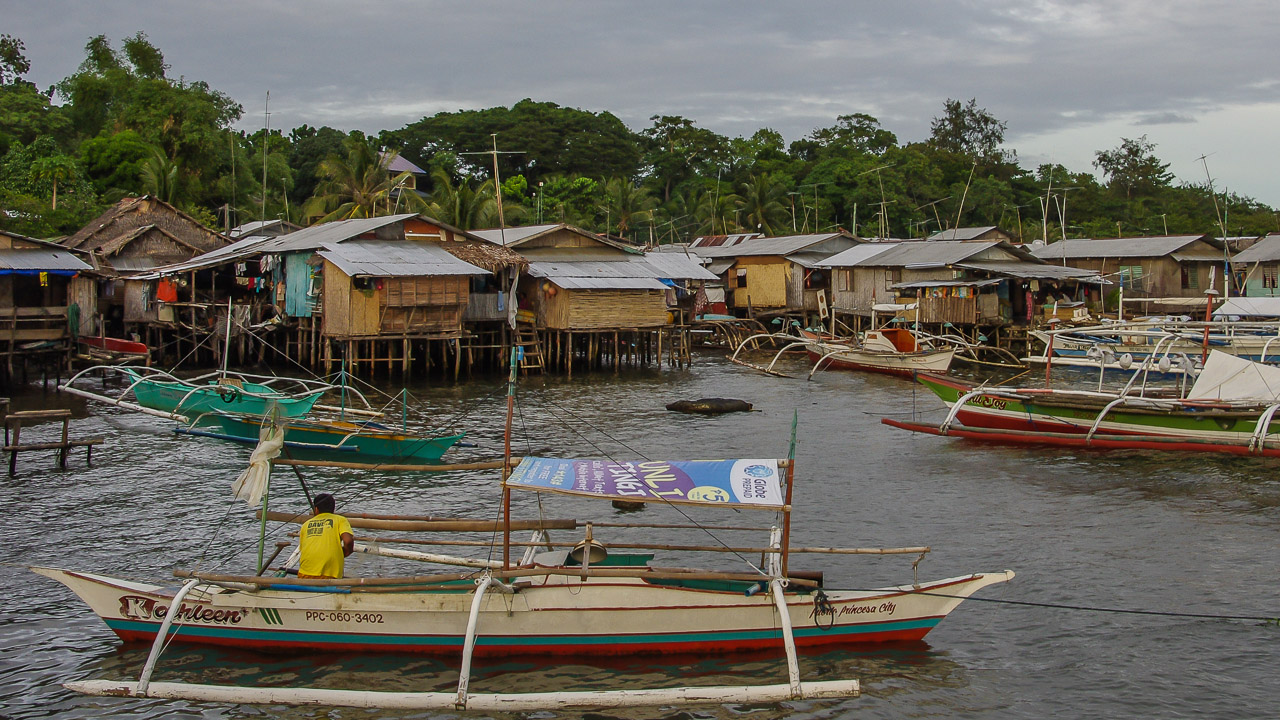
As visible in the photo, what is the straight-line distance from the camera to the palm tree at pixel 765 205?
62.5 metres

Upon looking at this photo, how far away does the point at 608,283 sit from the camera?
35469mm

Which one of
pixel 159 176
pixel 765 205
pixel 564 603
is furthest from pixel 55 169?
pixel 564 603

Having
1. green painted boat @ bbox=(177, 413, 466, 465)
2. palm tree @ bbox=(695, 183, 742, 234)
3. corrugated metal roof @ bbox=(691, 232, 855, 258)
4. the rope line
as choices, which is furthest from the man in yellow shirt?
palm tree @ bbox=(695, 183, 742, 234)

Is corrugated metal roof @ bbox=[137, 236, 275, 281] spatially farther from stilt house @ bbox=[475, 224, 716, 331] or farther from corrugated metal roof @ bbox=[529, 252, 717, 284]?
corrugated metal roof @ bbox=[529, 252, 717, 284]

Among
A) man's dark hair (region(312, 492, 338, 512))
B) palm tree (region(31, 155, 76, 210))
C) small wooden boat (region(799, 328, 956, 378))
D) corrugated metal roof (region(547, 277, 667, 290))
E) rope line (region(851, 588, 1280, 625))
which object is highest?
palm tree (region(31, 155, 76, 210))

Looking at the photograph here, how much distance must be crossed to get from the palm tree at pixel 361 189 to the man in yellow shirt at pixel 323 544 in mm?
34006

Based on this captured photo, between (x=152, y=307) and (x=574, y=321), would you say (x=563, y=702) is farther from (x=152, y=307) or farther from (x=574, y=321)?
(x=152, y=307)

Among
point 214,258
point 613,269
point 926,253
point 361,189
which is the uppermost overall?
point 361,189

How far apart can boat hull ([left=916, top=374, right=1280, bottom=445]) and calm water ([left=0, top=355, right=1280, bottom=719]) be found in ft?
1.88

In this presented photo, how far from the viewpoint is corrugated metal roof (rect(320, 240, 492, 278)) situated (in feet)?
101

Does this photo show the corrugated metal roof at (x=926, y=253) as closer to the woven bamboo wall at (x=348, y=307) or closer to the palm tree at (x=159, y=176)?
the woven bamboo wall at (x=348, y=307)

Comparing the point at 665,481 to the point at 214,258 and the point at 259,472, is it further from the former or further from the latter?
the point at 214,258

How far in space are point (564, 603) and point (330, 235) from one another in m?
25.7

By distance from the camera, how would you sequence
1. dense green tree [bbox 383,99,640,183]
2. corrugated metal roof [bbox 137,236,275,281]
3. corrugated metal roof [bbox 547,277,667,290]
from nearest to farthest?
corrugated metal roof [bbox 137,236,275,281], corrugated metal roof [bbox 547,277,667,290], dense green tree [bbox 383,99,640,183]
